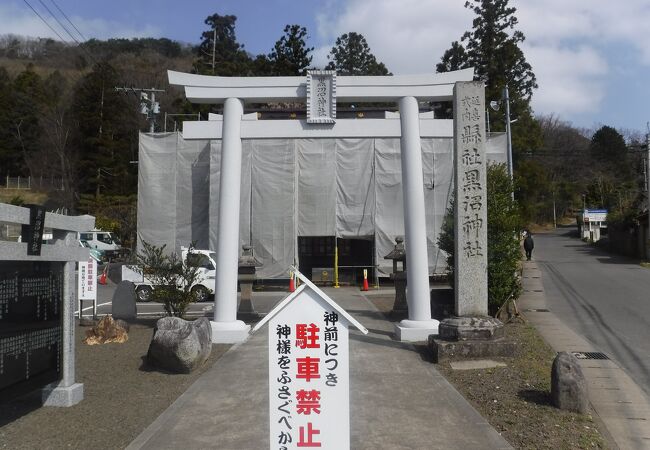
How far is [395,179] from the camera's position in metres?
24.7

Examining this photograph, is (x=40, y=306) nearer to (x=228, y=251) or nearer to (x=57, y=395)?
(x=57, y=395)

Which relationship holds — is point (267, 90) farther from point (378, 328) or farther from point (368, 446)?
point (368, 446)

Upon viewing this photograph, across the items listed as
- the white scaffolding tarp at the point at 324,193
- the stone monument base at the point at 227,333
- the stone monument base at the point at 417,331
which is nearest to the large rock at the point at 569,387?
the stone monument base at the point at 417,331

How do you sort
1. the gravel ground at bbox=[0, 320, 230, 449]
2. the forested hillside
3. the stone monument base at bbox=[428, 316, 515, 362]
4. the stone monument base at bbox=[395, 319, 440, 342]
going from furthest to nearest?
the forested hillside
the stone monument base at bbox=[395, 319, 440, 342]
the stone monument base at bbox=[428, 316, 515, 362]
the gravel ground at bbox=[0, 320, 230, 449]

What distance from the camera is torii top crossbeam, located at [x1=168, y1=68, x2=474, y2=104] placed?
1148 centimetres

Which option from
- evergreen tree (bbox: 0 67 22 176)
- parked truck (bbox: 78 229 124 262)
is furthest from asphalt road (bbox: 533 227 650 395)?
evergreen tree (bbox: 0 67 22 176)

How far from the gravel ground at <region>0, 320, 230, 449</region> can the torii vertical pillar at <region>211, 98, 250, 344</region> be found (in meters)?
1.41

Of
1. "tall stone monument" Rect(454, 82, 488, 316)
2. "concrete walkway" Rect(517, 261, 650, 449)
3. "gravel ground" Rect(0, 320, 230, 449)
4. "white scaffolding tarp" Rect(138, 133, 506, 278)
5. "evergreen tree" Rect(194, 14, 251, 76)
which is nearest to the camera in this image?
"gravel ground" Rect(0, 320, 230, 449)

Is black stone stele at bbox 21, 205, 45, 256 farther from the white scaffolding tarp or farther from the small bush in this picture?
the white scaffolding tarp

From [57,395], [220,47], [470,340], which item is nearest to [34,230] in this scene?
[57,395]

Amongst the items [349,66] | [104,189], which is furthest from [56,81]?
[349,66]

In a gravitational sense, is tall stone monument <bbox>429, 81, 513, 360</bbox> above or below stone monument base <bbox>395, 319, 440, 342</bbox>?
above

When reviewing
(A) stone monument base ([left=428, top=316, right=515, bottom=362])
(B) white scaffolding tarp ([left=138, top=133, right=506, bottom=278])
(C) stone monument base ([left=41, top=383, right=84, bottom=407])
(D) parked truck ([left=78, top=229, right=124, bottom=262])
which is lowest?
(C) stone monument base ([left=41, top=383, right=84, bottom=407])

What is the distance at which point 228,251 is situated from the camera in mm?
11203
